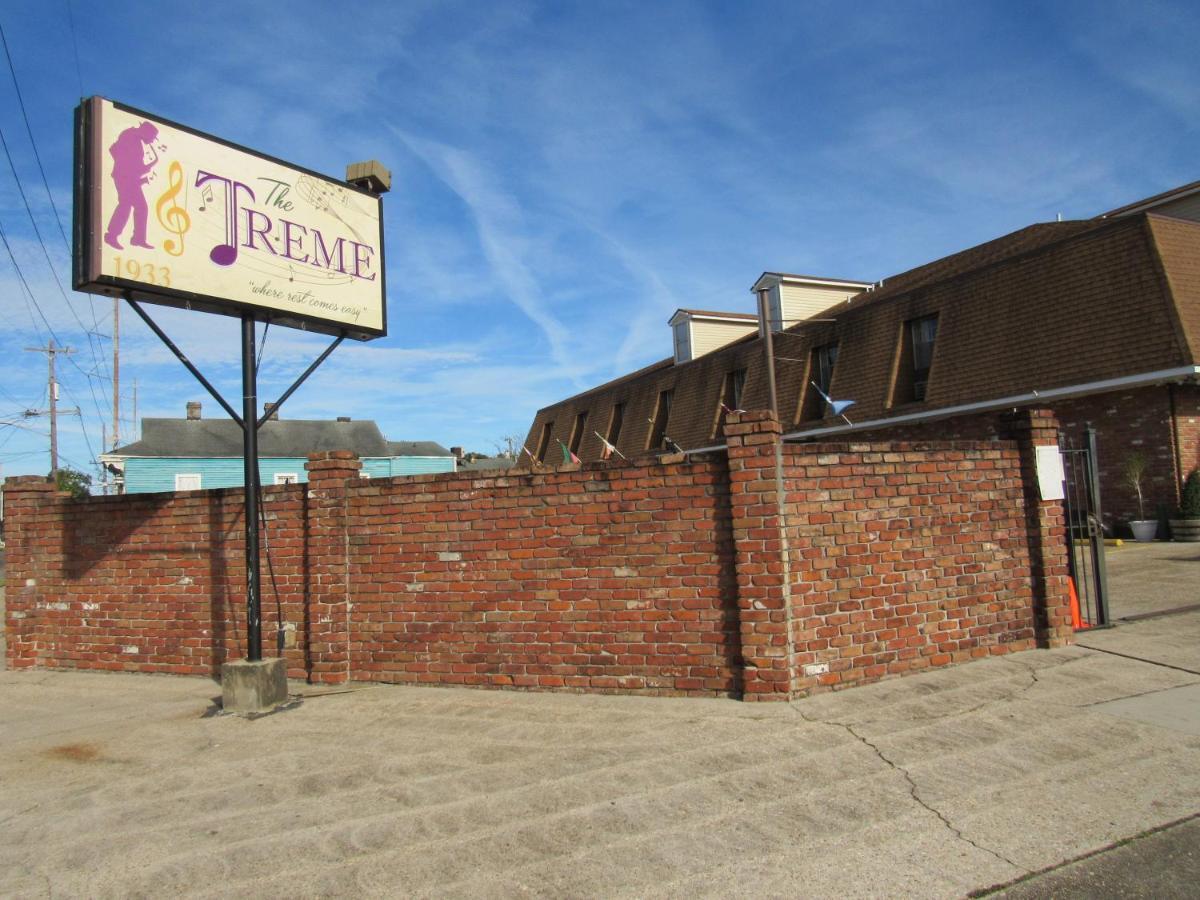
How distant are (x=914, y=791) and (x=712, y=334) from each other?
23340 millimetres

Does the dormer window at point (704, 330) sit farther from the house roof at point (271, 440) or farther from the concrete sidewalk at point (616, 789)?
the concrete sidewalk at point (616, 789)

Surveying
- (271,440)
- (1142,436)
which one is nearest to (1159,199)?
(1142,436)

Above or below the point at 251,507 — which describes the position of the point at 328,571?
below

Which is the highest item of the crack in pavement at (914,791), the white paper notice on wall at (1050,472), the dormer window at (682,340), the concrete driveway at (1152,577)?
the dormer window at (682,340)

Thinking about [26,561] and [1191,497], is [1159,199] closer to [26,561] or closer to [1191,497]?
[1191,497]

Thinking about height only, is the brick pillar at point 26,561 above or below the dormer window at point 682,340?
below

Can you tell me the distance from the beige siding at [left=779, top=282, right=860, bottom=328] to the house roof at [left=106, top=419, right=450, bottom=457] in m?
20.6

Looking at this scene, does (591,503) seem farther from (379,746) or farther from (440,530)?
(379,746)

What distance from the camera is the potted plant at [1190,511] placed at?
43.6 feet

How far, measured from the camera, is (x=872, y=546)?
6391mm

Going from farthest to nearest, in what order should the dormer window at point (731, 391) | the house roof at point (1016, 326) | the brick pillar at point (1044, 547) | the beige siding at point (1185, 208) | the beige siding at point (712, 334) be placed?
1. the beige siding at point (712, 334)
2. the dormer window at point (731, 391)
3. the beige siding at point (1185, 208)
4. the house roof at point (1016, 326)
5. the brick pillar at point (1044, 547)

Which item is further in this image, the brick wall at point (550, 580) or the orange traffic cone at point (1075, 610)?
the orange traffic cone at point (1075, 610)

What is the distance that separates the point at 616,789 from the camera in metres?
4.52

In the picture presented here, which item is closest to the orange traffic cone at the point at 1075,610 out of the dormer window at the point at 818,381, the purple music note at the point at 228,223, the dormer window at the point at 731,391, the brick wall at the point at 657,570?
the brick wall at the point at 657,570
